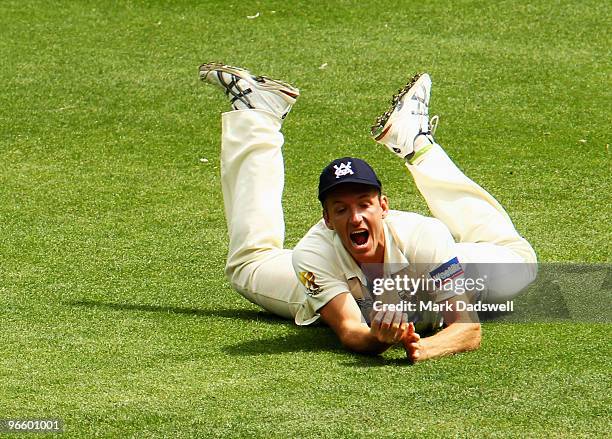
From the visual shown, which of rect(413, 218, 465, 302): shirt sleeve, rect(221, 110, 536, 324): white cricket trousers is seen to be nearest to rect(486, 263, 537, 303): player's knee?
rect(221, 110, 536, 324): white cricket trousers

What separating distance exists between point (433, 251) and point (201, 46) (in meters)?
5.71

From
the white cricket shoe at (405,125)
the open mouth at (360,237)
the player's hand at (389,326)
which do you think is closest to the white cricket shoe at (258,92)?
the white cricket shoe at (405,125)

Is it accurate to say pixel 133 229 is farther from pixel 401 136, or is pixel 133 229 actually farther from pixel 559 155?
pixel 559 155

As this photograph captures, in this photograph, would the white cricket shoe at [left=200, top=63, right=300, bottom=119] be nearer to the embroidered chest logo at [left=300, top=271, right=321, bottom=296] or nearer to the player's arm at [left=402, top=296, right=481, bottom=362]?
the embroidered chest logo at [left=300, top=271, right=321, bottom=296]

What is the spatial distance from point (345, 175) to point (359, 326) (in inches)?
24.3

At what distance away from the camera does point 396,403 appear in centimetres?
454

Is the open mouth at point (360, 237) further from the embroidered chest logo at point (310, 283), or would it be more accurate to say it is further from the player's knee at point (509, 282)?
the player's knee at point (509, 282)

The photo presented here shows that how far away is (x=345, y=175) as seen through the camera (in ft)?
17.0

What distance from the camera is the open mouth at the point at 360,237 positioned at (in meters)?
5.26

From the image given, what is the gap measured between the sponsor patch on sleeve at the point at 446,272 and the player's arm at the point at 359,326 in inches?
13.1

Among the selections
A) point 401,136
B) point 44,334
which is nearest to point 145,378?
point 44,334

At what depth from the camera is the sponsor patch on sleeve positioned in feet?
16.9

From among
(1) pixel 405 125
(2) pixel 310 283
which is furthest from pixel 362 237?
(1) pixel 405 125

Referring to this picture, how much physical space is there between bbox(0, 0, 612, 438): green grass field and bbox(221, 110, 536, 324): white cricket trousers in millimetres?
188
